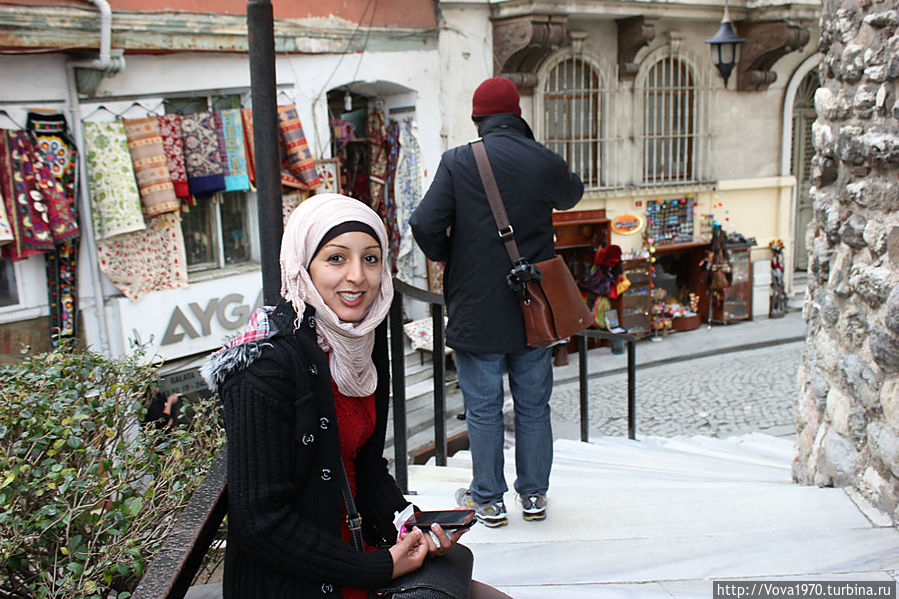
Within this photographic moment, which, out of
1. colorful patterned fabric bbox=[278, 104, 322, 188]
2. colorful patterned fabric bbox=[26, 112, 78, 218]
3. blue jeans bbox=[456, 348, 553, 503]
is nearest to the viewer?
blue jeans bbox=[456, 348, 553, 503]

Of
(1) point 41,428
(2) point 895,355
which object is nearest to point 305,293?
(1) point 41,428

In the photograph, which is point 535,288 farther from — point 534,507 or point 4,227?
point 4,227

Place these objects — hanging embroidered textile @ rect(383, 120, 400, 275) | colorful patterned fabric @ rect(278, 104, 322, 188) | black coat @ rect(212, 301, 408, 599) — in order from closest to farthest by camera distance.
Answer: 1. black coat @ rect(212, 301, 408, 599)
2. colorful patterned fabric @ rect(278, 104, 322, 188)
3. hanging embroidered textile @ rect(383, 120, 400, 275)

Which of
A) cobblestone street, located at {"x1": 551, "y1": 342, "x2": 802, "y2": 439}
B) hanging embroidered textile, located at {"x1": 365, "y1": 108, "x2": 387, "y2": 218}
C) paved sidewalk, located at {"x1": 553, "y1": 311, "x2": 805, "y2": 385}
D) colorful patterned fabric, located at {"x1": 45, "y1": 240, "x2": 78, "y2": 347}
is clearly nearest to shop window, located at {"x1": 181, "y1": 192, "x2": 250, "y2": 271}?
colorful patterned fabric, located at {"x1": 45, "y1": 240, "x2": 78, "y2": 347}

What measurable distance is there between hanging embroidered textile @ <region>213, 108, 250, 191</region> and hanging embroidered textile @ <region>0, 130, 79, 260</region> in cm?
166

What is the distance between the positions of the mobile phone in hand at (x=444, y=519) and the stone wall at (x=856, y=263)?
6.32ft

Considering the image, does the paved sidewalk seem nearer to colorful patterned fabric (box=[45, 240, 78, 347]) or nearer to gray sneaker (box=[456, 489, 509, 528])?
colorful patterned fabric (box=[45, 240, 78, 347])

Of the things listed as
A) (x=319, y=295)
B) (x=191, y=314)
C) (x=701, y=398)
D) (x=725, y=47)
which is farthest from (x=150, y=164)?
(x=725, y=47)

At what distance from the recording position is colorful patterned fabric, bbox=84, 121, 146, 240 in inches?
273

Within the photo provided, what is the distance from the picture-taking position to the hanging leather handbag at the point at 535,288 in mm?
3125

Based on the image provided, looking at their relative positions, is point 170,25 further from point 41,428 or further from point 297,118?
point 41,428

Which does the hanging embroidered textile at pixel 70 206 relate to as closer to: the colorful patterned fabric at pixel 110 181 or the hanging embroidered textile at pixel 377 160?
the colorful patterned fabric at pixel 110 181

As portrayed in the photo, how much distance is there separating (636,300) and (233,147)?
6.32m

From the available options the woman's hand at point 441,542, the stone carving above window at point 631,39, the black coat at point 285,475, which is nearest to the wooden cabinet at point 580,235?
the stone carving above window at point 631,39
